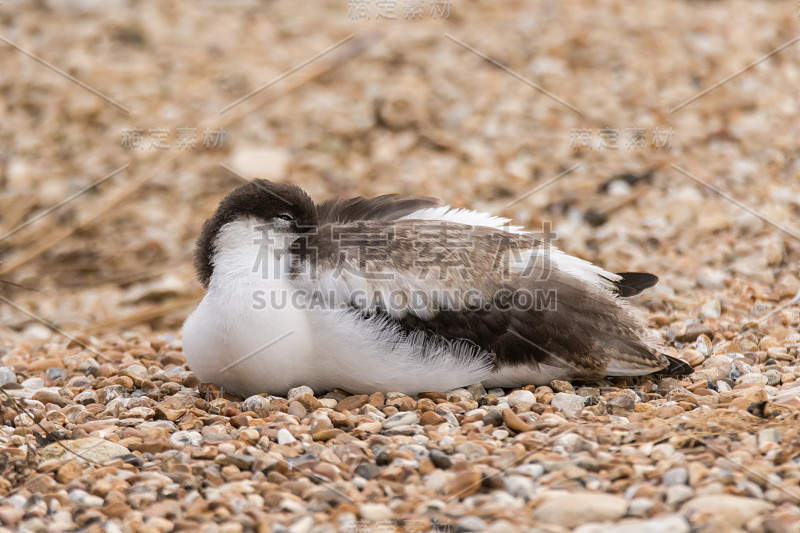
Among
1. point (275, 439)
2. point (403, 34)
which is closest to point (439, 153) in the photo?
point (403, 34)

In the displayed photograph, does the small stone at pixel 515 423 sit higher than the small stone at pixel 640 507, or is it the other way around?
the small stone at pixel 515 423

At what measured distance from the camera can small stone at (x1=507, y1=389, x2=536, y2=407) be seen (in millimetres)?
4719

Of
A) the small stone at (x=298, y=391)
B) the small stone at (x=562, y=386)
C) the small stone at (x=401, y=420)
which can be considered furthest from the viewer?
the small stone at (x=562, y=386)

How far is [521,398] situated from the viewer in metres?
4.75

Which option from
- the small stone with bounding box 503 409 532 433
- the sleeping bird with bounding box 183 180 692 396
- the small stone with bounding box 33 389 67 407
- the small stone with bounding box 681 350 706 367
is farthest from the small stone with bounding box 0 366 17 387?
the small stone with bounding box 681 350 706 367

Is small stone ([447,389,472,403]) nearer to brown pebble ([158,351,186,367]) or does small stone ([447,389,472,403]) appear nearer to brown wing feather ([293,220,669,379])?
brown wing feather ([293,220,669,379])

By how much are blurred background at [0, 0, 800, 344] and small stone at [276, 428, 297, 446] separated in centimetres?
322

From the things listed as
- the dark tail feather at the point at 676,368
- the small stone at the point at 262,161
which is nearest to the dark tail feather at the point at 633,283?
the dark tail feather at the point at 676,368

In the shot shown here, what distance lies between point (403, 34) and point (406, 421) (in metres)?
7.87

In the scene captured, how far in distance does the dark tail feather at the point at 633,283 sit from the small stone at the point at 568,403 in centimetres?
104

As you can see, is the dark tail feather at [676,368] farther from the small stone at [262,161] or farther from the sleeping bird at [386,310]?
the small stone at [262,161]

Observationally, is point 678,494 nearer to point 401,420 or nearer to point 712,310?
point 401,420

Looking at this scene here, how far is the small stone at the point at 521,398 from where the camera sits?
4.72m

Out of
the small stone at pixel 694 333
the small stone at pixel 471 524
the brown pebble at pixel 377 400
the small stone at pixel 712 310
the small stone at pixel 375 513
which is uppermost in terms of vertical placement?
the small stone at pixel 712 310
